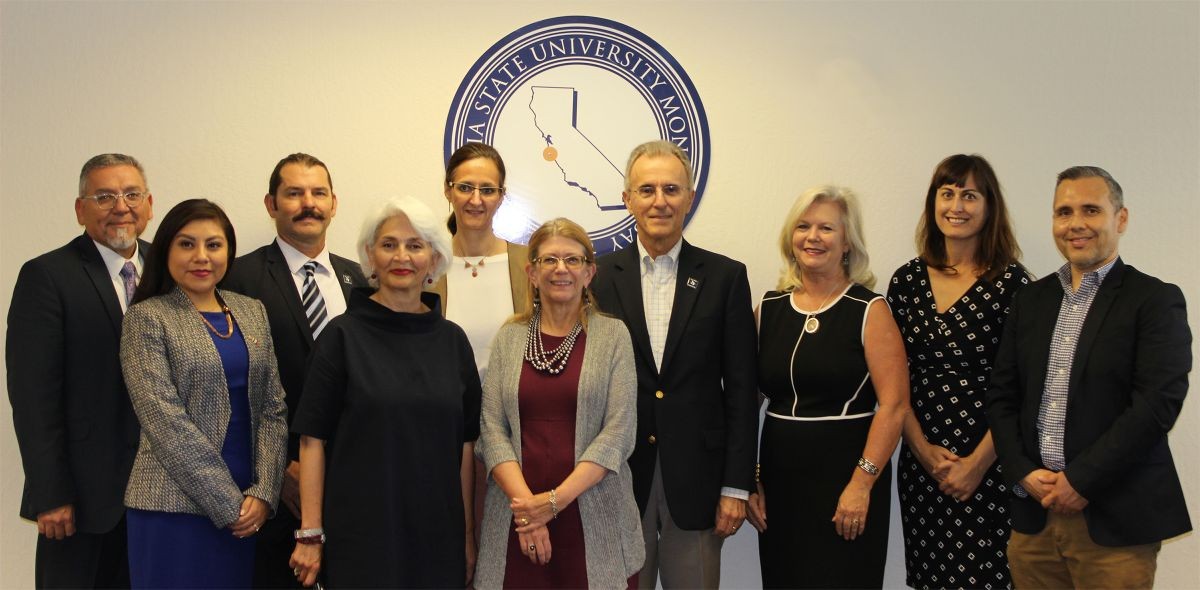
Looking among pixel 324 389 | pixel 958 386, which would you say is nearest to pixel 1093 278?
pixel 958 386

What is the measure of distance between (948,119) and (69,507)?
362cm

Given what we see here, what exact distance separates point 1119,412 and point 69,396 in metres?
3.21

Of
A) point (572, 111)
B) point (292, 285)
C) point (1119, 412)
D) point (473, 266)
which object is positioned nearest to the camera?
point (1119, 412)

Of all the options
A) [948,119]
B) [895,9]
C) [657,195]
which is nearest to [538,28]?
[657,195]

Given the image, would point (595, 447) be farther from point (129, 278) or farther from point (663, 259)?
point (129, 278)

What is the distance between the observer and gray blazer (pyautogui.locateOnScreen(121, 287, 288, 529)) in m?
2.44

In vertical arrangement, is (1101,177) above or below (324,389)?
above

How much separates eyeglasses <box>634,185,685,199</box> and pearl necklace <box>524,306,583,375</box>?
539 millimetres

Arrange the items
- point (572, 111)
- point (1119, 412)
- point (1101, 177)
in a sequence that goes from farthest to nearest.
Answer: point (572, 111) < point (1101, 177) < point (1119, 412)

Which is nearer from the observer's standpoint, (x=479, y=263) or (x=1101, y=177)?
(x=1101, y=177)

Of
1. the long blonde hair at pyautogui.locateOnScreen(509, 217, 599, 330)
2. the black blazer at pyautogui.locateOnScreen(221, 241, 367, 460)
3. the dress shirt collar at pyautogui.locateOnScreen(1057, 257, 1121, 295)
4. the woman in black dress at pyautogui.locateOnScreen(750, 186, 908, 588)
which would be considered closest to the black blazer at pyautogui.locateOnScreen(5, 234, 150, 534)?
the black blazer at pyautogui.locateOnScreen(221, 241, 367, 460)

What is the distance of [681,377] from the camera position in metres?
2.73

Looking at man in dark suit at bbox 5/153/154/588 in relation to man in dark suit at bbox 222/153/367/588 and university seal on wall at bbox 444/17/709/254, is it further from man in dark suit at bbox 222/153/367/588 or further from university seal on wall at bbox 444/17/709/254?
university seal on wall at bbox 444/17/709/254

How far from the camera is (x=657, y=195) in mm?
2838
